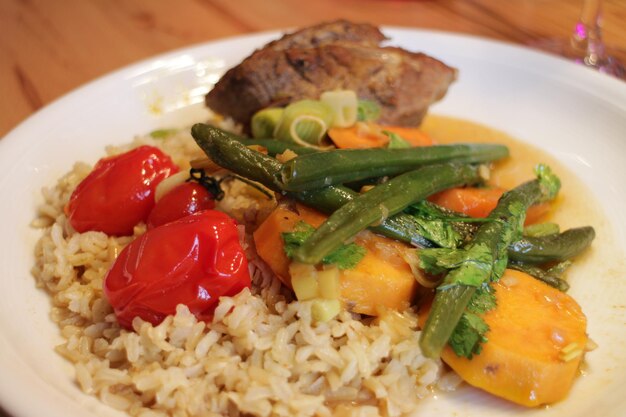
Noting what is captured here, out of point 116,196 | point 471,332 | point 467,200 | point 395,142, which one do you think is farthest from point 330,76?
point 471,332

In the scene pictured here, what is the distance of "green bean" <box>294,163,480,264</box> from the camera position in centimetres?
234

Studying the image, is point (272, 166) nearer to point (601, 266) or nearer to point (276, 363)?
point (276, 363)

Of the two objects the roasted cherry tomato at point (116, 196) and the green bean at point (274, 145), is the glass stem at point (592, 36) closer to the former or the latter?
the green bean at point (274, 145)

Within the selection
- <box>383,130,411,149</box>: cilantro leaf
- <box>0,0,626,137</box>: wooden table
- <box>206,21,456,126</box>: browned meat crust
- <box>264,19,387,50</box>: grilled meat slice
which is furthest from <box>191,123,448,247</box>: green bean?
<box>0,0,626,137</box>: wooden table

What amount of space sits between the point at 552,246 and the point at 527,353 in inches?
29.9

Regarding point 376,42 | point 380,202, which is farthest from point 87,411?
point 376,42

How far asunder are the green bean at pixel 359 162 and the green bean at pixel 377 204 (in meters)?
0.07

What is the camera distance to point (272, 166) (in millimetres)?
2643

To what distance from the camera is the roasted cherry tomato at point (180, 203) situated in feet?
9.33

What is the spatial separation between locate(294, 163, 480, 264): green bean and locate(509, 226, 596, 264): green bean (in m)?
0.46

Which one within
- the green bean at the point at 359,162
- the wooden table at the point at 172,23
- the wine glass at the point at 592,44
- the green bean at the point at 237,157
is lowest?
the wooden table at the point at 172,23

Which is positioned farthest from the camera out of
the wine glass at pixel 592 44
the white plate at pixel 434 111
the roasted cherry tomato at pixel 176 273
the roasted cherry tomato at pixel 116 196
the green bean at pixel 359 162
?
the wine glass at pixel 592 44

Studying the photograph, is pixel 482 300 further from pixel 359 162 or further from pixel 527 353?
pixel 359 162

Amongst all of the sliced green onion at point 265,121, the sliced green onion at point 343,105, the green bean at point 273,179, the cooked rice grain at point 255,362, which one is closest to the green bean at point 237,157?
the green bean at point 273,179
